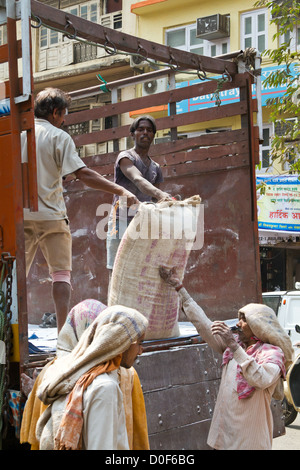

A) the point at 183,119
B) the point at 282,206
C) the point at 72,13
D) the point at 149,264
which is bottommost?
the point at 149,264

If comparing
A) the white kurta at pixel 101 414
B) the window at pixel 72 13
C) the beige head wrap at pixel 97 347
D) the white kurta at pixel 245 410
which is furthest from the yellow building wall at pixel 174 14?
the white kurta at pixel 101 414

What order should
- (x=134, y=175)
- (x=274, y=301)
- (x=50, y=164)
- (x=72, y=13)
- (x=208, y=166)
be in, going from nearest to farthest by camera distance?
1. (x=50, y=164)
2. (x=134, y=175)
3. (x=208, y=166)
4. (x=274, y=301)
5. (x=72, y=13)

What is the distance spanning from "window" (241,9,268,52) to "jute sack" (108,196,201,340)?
41.4 ft

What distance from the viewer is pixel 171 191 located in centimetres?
531

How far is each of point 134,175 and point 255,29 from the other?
12.4 metres

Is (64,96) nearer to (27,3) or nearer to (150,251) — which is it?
(27,3)

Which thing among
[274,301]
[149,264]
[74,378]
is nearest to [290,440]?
[274,301]

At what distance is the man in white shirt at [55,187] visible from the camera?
3787 millimetres

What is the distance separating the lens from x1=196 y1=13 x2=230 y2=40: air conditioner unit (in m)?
15.4

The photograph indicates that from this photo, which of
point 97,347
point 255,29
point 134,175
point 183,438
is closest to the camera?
point 97,347

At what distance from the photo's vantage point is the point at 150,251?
3930 mm

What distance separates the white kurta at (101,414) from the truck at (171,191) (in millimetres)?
842

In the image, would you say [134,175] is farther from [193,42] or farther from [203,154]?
[193,42]

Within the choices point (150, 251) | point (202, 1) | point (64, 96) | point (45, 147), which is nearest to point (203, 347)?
point (150, 251)
